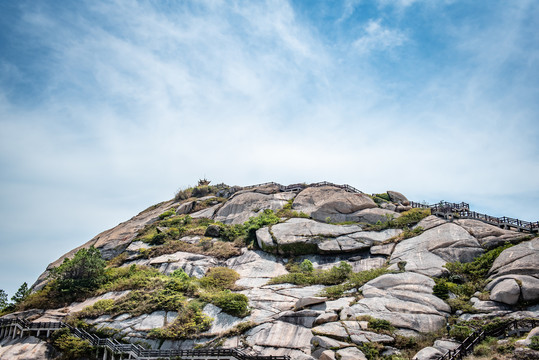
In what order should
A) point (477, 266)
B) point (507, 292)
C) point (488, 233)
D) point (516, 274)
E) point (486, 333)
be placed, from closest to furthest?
point (486, 333) → point (507, 292) → point (516, 274) → point (477, 266) → point (488, 233)

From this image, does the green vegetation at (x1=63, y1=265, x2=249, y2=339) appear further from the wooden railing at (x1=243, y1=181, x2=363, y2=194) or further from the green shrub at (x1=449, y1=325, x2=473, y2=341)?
the wooden railing at (x1=243, y1=181, x2=363, y2=194)

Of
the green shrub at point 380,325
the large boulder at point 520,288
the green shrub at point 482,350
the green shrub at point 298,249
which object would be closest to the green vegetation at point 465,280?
the large boulder at point 520,288

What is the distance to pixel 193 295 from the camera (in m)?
36.9

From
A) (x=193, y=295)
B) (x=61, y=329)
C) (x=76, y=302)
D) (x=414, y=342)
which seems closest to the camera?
(x=414, y=342)

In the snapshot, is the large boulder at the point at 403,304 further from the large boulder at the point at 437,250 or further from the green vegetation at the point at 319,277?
the green vegetation at the point at 319,277

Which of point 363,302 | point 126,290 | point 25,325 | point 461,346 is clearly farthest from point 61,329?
point 461,346

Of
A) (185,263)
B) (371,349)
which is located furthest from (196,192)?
(371,349)

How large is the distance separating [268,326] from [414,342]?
10434 millimetres

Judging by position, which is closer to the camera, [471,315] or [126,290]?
[471,315]

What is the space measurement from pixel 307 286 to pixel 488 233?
18098 millimetres

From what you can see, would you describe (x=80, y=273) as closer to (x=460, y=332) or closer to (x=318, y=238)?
(x=318, y=238)

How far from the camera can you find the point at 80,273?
42.3 m

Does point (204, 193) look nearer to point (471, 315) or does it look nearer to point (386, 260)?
point (386, 260)

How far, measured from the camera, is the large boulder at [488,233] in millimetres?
36938
